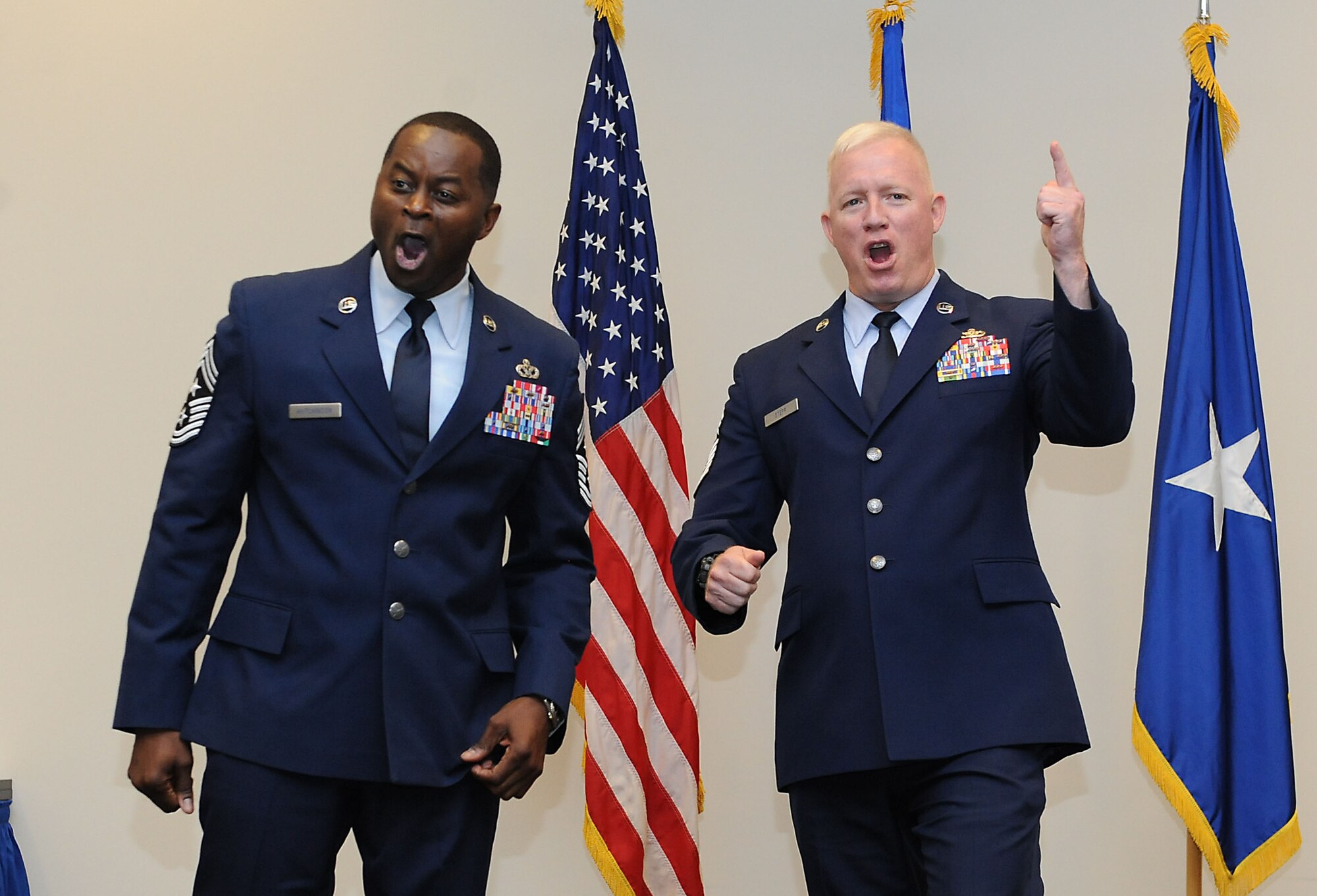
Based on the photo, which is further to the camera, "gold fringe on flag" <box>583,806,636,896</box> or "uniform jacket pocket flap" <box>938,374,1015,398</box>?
"gold fringe on flag" <box>583,806,636,896</box>

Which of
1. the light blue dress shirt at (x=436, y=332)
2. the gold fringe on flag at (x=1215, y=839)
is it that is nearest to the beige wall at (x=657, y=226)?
the gold fringe on flag at (x=1215, y=839)

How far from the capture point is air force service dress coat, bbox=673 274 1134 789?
2.35 meters

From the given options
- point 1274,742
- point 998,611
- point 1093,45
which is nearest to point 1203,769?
point 1274,742

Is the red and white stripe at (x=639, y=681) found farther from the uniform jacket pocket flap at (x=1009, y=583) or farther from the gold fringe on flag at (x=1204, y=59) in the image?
the gold fringe on flag at (x=1204, y=59)

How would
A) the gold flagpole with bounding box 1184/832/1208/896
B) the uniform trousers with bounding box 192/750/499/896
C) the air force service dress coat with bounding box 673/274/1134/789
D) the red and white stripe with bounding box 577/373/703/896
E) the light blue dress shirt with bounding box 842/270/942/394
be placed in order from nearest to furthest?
the uniform trousers with bounding box 192/750/499/896 < the air force service dress coat with bounding box 673/274/1134/789 < the light blue dress shirt with bounding box 842/270/942/394 < the gold flagpole with bounding box 1184/832/1208/896 < the red and white stripe with bounding box 577/373/703/896

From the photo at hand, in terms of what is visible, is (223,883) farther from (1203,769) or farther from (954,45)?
(954,45)

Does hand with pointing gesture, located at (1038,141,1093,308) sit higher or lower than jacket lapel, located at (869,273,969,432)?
higher

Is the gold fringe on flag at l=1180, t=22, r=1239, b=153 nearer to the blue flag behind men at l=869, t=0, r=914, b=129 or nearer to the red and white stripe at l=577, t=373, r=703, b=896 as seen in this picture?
the blue flag behind men at l=869, t=0, r=914, b=129

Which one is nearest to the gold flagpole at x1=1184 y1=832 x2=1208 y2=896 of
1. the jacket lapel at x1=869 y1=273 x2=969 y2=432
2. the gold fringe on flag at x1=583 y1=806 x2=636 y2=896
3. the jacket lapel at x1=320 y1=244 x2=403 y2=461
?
the gold fringe on flag at x1=583 y1=806 x2=636 y2=896

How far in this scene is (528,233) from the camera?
14.1 feet

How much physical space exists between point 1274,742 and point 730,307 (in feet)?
6.59

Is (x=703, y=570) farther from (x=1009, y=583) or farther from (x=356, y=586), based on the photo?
(x=356, y=586)

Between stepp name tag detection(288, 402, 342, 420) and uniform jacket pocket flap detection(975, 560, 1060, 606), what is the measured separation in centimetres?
110

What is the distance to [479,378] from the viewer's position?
222 cm
